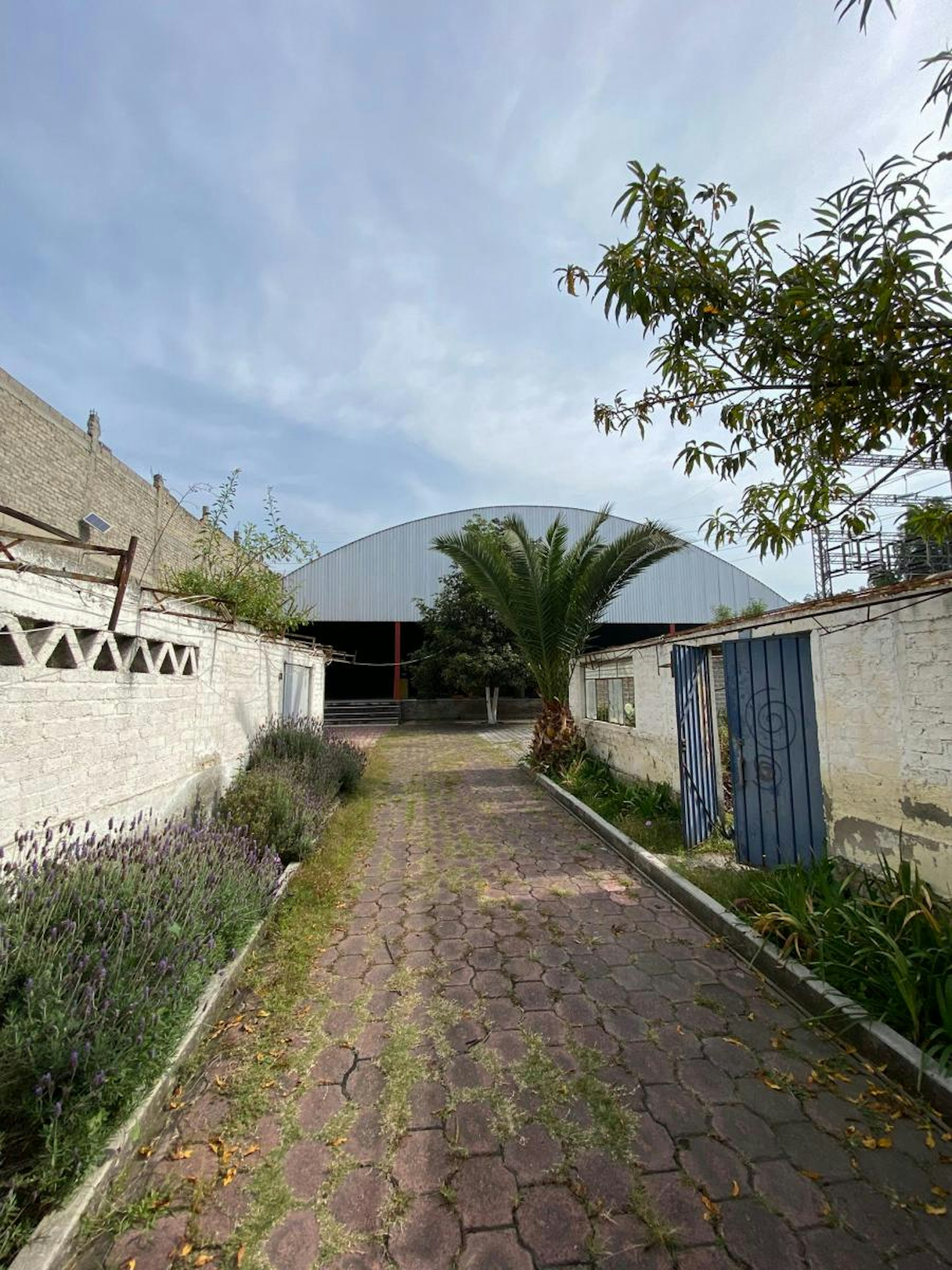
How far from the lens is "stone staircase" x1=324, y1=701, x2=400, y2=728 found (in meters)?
20.1

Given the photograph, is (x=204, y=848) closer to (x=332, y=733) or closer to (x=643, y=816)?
(x=643, y=816)

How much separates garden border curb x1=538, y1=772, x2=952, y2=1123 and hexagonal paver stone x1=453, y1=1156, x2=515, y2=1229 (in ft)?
4.18

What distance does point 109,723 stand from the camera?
3.77m

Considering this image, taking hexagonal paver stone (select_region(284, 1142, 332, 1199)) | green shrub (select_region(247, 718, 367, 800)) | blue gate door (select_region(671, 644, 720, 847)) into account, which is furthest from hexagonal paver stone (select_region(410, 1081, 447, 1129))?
green shrub (select_region(247, 718, 367, 800))

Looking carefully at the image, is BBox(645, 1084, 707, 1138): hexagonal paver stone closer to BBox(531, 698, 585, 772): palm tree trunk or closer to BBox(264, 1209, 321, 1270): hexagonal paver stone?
BBox(264, 1209, 321, 1270): hexagonal paver stone

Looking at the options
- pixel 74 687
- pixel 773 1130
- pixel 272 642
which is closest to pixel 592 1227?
pixel 773 1130

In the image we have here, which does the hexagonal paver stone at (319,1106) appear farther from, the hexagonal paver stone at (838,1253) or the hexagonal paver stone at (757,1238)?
the hexagonal paver stone at (838,1253)

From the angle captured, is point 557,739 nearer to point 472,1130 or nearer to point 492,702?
point 472,1130

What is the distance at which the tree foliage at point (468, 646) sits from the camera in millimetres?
17578

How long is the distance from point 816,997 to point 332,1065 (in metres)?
2.41

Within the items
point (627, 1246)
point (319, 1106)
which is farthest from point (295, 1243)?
point (627, 1246)

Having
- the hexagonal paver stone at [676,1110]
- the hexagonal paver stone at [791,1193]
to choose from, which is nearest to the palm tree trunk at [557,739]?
the hexagonal paver stone at [676,1110]

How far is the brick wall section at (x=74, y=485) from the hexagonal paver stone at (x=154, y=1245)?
590 cm

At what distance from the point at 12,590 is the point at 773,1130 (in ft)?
14.0
